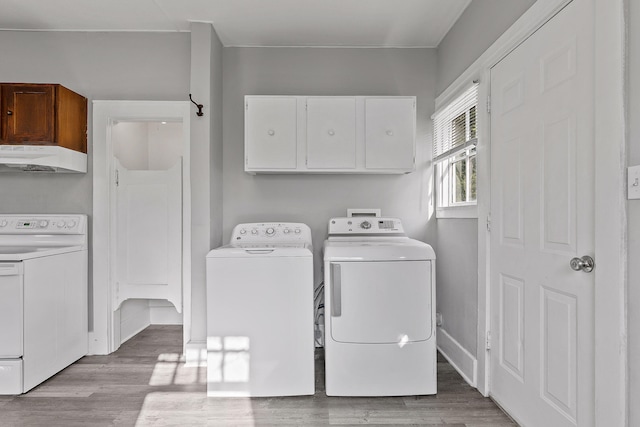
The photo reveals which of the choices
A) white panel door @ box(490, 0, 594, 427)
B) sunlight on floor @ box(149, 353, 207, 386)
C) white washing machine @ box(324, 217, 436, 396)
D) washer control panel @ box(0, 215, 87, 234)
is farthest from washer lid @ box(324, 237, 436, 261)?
washer control panel @ box(0, 215, 87, 234)

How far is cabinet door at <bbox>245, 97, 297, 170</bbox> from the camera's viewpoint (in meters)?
2.79

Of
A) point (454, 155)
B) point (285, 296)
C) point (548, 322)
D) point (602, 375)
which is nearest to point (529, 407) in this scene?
point (548, 322)

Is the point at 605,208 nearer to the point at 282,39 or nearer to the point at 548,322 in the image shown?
the point at 548,322

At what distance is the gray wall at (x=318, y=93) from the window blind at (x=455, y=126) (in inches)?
5.7

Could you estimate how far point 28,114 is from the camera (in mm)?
2553

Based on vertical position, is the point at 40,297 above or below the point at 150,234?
below

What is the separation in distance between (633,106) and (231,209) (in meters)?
2.61

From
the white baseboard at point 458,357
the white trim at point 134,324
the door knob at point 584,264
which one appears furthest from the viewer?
the white trim at point 134,324

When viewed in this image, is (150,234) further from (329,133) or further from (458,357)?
(458,357)

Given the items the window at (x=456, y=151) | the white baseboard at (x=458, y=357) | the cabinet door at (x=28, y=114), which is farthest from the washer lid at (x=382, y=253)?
the cabinet door at (x=28, y=114)

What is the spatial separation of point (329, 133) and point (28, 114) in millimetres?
2113

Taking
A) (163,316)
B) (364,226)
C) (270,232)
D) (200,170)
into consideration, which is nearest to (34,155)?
(200,170)

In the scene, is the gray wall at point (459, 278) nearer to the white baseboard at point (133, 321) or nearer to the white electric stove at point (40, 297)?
the white baseboard at point (133, 321)

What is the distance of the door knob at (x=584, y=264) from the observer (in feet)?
4.52
